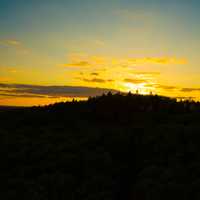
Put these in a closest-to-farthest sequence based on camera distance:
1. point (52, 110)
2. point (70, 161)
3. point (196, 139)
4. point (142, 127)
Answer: point (70, 161), point (196, 139), point (142, 127), point (52, 110)

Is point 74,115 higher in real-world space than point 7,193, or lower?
higher

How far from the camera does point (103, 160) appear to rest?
64.2ft

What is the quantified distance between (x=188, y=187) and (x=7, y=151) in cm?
1239

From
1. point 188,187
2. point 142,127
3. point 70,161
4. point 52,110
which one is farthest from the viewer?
point 52,110

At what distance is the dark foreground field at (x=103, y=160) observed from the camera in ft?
51.6

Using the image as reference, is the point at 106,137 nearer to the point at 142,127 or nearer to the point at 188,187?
the point at 142,127

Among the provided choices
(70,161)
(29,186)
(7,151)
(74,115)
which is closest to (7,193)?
(29,186)

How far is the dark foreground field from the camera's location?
15.7 meters

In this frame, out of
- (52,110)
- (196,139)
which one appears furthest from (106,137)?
(52,110)

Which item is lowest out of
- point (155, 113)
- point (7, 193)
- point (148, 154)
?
point (7, 193)

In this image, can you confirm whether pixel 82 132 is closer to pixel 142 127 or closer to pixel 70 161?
pixel 142 127

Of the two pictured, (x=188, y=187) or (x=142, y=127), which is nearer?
(x=188, y=187)

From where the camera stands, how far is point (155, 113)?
33594 mm

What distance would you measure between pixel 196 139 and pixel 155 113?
12115 millimetres
